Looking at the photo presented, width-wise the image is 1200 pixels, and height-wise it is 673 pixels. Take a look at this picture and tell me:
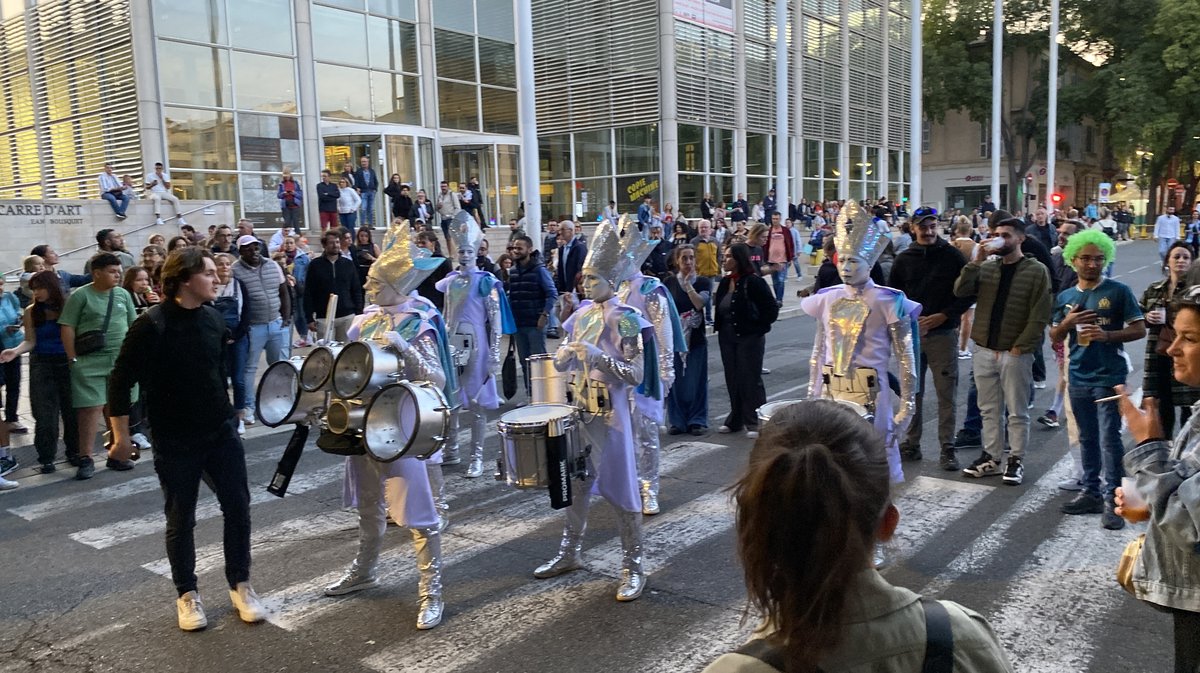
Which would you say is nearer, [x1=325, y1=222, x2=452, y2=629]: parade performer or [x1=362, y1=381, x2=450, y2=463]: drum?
[x1=362, y1=381, x2=450, y2=463]: drum

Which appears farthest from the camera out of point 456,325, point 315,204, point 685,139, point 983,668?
point 685,139

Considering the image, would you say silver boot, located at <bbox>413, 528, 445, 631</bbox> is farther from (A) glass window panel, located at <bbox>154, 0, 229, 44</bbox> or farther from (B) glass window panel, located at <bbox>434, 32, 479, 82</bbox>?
(B) glass window panel, located at <bbox>434, 32, 479, 82</bbox>

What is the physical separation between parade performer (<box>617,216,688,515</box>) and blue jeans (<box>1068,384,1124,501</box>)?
2906 millimetres

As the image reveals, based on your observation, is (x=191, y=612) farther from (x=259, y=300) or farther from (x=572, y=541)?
(x=259, y=300)

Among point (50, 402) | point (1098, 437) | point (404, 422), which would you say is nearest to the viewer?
point (404, 422)

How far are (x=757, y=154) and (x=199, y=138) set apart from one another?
21.9m

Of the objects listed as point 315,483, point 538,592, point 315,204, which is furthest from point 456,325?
point 315,204

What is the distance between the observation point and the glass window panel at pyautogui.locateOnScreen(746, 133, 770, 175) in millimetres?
35531

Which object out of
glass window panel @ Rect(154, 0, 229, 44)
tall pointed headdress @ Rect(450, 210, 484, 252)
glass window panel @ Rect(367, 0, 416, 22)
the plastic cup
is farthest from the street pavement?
glass window panel @ Rect(367, 0, 416, 22)

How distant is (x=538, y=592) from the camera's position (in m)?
5.24

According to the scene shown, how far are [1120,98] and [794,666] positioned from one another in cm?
5375

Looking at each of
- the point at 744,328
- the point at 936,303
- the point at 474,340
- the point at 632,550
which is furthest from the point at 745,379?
the point at 632,550

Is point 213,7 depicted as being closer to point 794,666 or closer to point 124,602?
point 124,602

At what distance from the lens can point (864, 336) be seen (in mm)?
5785
